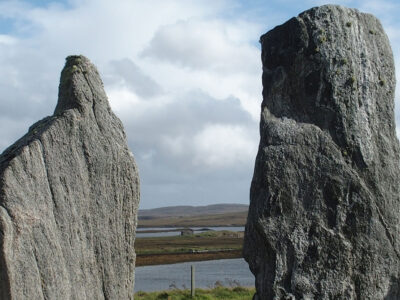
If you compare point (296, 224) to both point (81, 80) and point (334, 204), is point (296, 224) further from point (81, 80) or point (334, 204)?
point (81, 80)

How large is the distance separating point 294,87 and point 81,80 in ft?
14.4

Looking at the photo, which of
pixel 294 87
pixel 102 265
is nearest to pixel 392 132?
pixel 294 87

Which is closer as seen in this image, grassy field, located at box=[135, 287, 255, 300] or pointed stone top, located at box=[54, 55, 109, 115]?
pointed stone top, located at box=[54, 55, 109, 115]

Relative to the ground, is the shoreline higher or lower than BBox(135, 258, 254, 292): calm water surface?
higher

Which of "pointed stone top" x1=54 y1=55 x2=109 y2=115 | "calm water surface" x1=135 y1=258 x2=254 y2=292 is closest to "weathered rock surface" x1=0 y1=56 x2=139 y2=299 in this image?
"pointed stone top" x1=54 y1=55 x2=109 y2=115

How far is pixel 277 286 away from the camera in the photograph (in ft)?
43.9

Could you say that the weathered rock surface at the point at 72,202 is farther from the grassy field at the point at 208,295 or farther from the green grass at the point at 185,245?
the green grass at the point at 185,245

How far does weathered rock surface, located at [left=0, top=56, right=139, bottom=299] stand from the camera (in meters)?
11.6

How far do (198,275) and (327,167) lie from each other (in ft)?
92.7

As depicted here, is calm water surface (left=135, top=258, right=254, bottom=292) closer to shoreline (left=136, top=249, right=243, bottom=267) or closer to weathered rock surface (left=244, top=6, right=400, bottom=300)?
shoreline (left=136, top=249, right=243, bottom=267)

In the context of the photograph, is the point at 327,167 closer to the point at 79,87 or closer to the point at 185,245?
the point at 79,87

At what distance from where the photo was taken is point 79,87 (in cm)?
1417

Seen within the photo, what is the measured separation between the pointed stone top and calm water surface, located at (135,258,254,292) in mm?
18665

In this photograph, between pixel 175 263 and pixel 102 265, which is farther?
pixel 175 263
